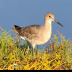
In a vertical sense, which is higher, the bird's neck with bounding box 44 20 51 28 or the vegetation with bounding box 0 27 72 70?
the bird's neck with bounding box 44 20 51 28

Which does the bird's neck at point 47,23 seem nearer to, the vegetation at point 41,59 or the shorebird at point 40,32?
the shorebird at point 40,32

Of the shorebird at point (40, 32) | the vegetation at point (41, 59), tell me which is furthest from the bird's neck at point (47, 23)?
the vegetation at point (41, 59)

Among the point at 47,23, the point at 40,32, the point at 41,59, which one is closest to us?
the point at 41,59

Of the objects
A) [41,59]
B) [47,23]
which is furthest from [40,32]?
[41,59]

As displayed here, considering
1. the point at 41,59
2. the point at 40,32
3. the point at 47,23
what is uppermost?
the point at 47,23

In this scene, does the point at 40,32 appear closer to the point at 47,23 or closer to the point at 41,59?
the point at 47,23

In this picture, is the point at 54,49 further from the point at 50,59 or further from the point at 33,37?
the point at 33,37

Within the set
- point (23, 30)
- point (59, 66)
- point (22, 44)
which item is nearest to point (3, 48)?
point (22, 44)

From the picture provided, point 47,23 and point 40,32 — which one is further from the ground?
point 47,23

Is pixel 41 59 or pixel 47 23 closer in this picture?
pixel 41 59

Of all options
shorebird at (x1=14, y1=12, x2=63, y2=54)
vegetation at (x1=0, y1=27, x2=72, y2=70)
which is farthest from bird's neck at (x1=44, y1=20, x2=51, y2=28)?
vegetation at (x1=0, y1=27, x2=72, y2=70)

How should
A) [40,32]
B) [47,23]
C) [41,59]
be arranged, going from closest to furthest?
[41,59] → [40,32] → [47,23]

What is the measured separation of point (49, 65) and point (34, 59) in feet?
1.81

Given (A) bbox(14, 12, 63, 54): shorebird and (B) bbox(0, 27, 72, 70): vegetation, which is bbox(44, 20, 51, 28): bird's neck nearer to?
(A) bbox(14, 12, 63, 54): shorebird
